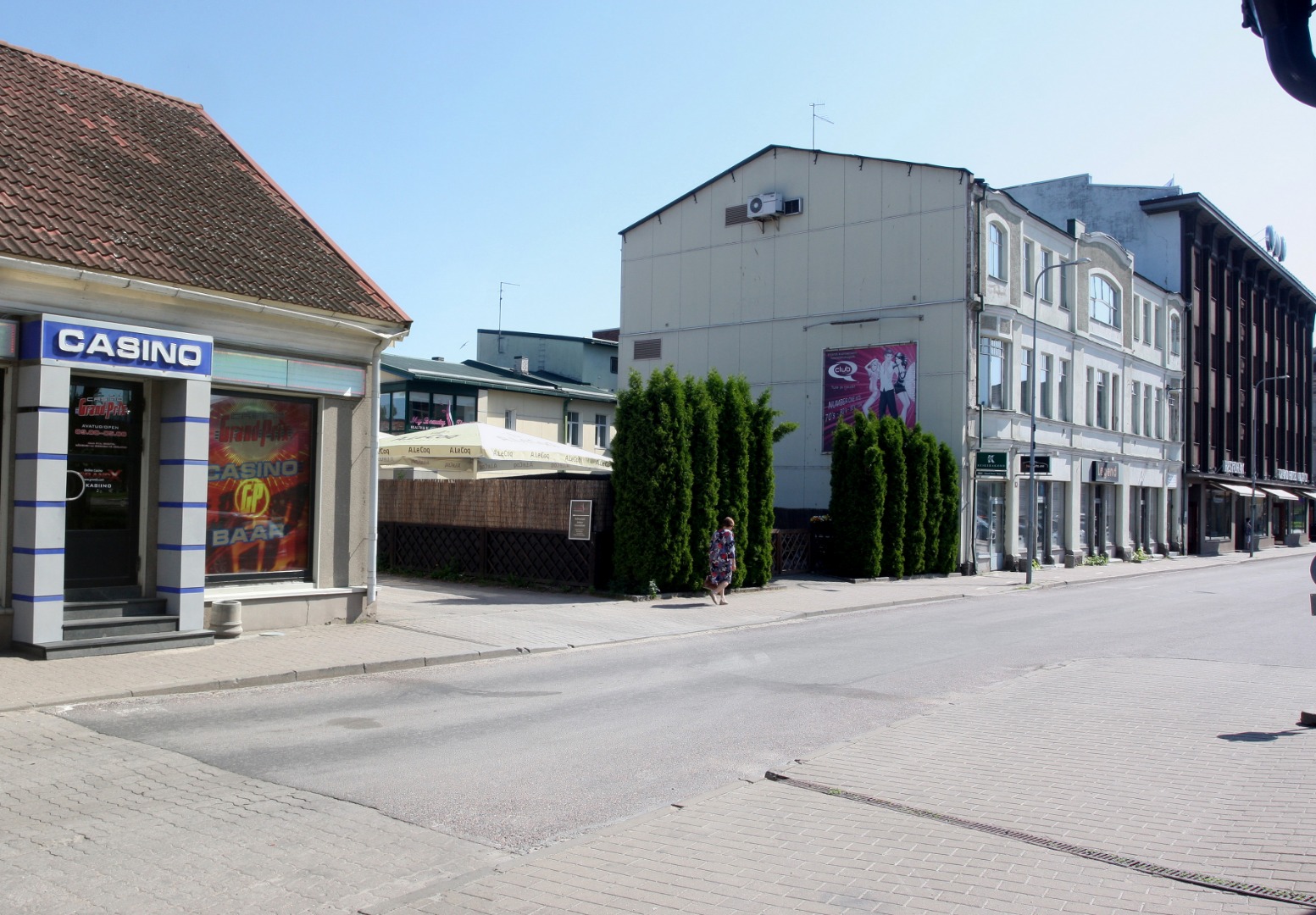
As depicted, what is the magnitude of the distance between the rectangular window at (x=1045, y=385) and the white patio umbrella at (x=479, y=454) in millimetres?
17477

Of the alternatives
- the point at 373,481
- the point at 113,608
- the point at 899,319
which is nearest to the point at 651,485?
the point at 373,481

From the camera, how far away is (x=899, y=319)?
3200cm

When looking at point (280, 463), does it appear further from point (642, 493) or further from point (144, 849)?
point (144, 849)

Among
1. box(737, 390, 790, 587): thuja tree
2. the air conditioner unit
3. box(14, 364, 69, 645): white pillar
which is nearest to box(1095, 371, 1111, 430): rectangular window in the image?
the air conditioner unit

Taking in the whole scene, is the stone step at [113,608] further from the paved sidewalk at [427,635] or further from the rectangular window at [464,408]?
the rectangular window at [464,408]

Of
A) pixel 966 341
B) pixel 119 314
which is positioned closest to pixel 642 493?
pixel 119 314

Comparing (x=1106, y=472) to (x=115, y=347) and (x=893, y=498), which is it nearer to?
(x=893, y=498)

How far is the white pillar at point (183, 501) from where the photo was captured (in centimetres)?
1279

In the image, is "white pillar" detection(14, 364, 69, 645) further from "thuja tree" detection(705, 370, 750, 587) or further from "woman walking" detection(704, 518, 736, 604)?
"thuja tree" detection(705, 370, 750, 587)

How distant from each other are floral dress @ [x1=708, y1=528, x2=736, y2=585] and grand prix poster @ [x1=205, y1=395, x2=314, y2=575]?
8.01 m

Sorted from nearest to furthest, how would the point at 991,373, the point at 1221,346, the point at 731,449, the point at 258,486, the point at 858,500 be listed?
1. the point at 258,486
2. the point at 731,449
3. the point at 858,500
4. the point at 991,373
5. the point at 1221,346

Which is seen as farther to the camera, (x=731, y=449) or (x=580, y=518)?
(x=731, y=449)

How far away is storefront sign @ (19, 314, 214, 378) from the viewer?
37.6 ft

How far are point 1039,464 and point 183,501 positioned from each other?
2744cm
